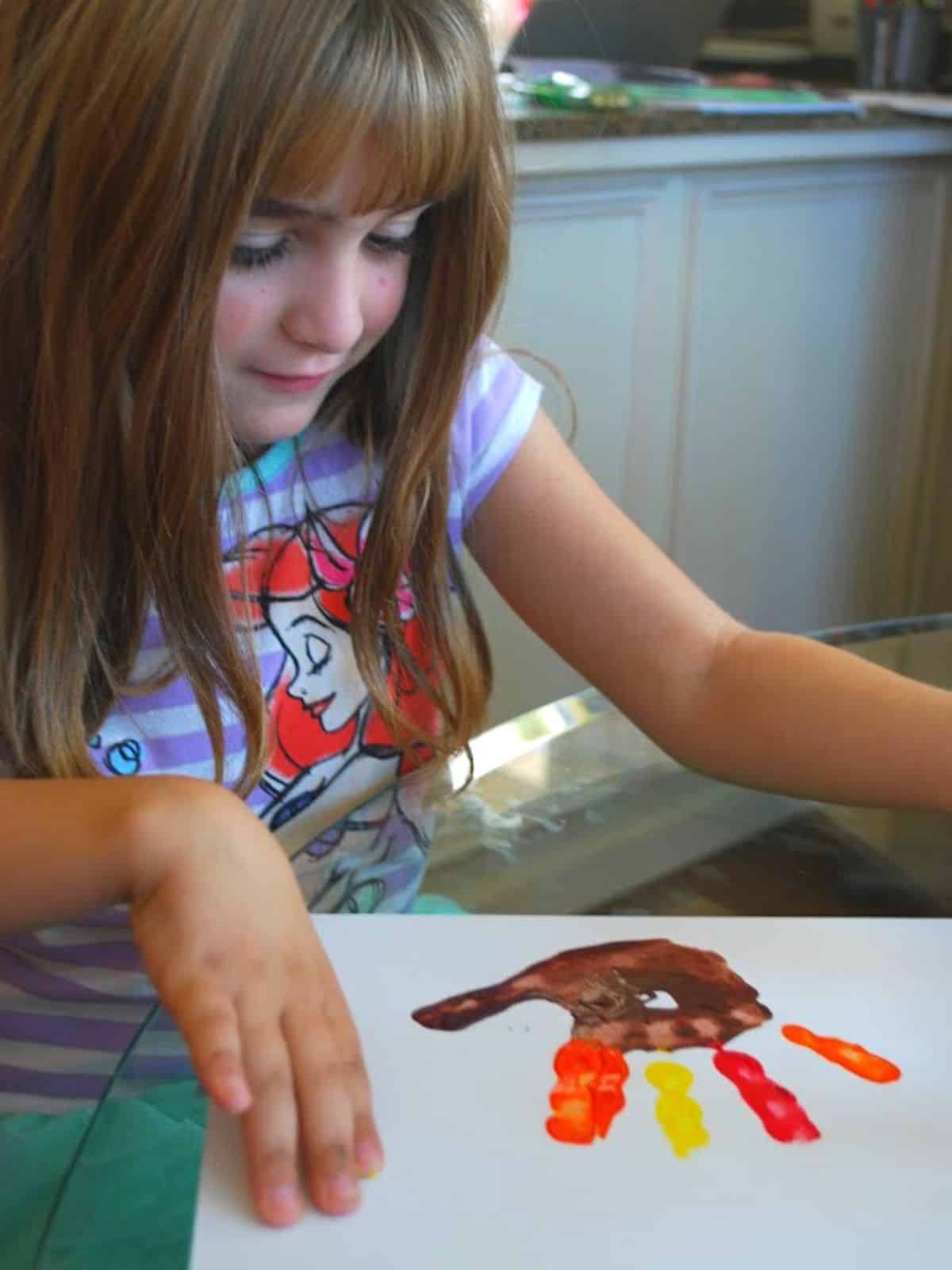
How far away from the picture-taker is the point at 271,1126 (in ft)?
1.61

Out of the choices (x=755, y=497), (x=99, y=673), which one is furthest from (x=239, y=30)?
(x=755, y=497)

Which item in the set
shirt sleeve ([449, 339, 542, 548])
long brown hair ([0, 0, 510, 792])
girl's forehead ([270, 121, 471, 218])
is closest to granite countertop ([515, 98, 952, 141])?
shirt sleeve ([449, 339, 542, 548])

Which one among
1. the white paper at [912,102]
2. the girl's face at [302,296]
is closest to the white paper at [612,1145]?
the girl's face at [302,296]

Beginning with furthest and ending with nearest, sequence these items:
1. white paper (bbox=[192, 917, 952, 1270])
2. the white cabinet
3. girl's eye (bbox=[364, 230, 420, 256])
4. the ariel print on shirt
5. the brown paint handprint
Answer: the white cabinet → the ariel print on shirt → girl's eye (bbox=[364, 230, 420, 256]) → the brown paint handprint → white paper (bbox=[192, 917, 952, 1270])

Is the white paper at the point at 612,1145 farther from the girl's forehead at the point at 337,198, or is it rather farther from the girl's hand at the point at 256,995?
the girl's forehead at the point at 337,198

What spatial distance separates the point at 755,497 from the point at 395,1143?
56.4 inches

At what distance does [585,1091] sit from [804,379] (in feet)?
4.64

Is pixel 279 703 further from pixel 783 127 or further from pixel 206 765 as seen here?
pixel 783 127

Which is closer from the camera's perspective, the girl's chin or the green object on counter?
the girl's chin

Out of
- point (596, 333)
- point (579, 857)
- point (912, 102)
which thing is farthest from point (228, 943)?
point (912, 102)

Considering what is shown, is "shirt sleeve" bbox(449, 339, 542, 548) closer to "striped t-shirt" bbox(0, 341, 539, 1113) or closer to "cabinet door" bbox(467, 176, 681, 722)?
"striped t-shirt" bbox(0, 341, 539, 1113)

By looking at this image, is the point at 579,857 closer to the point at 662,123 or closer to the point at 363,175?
the point at 363,175

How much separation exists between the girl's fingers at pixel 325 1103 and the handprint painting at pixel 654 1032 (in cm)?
5

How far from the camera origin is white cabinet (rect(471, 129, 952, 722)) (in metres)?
1.59
